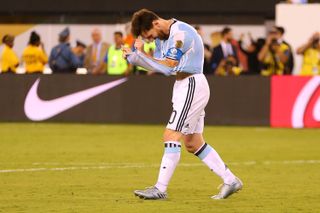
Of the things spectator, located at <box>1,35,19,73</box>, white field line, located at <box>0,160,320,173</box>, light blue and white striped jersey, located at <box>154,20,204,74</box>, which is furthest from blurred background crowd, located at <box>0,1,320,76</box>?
light blue and white striped jersey, located at <box>154,20,204,74</box>

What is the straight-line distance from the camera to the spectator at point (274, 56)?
74.9 feet

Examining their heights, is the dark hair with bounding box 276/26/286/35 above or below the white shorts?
below

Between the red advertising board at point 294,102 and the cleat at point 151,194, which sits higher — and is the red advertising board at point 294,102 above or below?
below

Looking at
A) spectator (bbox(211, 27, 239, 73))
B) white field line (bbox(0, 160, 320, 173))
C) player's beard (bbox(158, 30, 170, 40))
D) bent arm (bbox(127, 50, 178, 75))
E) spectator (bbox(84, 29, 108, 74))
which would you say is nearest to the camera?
bent arm (bbox(127, 50, 178, 75))

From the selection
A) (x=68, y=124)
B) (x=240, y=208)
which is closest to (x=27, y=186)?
(x=240, y=208)

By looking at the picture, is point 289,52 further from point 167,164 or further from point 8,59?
point 167,164

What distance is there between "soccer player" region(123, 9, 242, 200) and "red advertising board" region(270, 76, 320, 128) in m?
11.3

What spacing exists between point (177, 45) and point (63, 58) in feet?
43.3

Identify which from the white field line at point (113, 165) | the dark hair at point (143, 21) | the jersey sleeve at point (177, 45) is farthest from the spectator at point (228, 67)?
the dark hair at point (143, 21)

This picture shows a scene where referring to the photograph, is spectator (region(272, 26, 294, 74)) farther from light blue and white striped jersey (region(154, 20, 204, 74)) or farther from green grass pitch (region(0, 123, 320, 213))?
light blue and white striped jersey (region(154, 20, 204, 74))

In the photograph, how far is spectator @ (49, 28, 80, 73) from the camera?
23297 millimetres

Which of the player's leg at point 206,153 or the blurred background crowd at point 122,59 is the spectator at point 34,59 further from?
the player's leg at point 206,153

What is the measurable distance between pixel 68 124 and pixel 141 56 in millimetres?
11932

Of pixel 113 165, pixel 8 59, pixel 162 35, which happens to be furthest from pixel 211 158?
pixel 8 59
